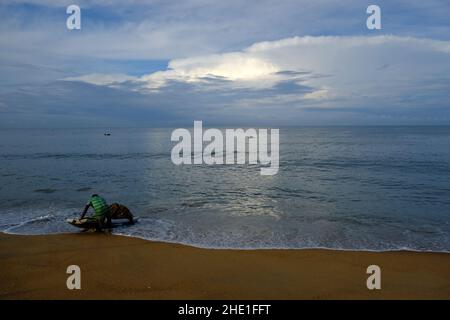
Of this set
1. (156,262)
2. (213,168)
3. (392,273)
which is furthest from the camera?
(213,168)

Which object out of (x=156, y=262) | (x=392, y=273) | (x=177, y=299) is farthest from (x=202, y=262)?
(x=392, y=273)

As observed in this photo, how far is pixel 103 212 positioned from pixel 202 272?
5.60m

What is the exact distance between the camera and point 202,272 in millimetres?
9828

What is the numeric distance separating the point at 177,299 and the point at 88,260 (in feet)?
12.3

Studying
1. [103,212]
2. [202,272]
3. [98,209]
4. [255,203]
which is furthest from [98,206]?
[255,203]

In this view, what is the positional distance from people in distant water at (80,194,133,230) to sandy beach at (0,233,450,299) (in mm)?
1258

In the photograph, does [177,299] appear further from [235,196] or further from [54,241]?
[235,196]

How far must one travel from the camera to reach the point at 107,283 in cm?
910

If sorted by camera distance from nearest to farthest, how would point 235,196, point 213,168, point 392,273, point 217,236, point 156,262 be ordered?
point 392,273
point 156,262
point 217,236
point 235,196
point 213,168

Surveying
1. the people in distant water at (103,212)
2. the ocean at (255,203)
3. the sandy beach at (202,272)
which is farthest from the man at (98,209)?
the sandy beach at (202,272)

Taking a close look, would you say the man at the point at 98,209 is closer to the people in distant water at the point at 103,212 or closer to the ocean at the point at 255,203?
the people in distant water at the point at 103,212

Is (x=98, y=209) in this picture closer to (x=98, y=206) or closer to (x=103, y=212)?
(x=98, y=206)

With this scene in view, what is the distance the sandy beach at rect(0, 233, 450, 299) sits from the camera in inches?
339
